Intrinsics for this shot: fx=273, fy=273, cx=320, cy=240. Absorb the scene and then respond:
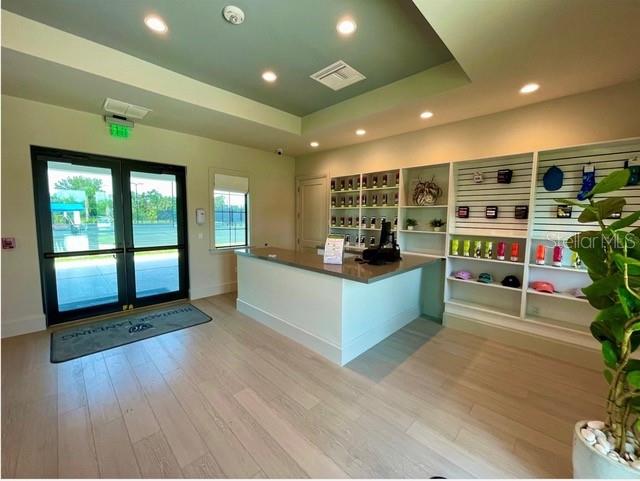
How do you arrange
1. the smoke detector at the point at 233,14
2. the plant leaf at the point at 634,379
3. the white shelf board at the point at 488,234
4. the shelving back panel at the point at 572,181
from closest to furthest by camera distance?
the plant leaf at the point at 634,379, the smoke detector at the point at 233,14, the shelving back panel at the point at 572,181, the white shelf board at the point at 488,234

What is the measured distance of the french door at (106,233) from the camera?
343cm

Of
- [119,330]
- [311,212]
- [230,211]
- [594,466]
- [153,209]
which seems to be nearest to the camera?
[594,466]

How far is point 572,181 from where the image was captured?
287cm

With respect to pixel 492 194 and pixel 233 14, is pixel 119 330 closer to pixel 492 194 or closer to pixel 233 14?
pixel 233 14

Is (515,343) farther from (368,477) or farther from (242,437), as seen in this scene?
(242,437)

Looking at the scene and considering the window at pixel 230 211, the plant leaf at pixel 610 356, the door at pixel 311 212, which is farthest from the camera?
the door at pixel 311 212

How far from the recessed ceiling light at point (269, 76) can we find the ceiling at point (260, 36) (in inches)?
2.4

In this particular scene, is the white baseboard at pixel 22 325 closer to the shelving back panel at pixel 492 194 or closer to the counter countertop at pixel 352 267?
the counter countertop at pixel 352 267

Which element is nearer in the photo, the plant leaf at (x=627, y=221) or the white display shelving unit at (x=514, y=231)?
the plant leaf at (x=627, y=221)

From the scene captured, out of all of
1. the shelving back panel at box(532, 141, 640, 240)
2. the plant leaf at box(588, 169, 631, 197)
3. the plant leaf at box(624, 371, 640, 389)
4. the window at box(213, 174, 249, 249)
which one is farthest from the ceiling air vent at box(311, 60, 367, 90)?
the plant leaf at box(624, 371, 640, 389)

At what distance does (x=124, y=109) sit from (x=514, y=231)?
4.88 m

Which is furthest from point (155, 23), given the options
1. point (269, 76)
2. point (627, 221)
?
point (627, 221)

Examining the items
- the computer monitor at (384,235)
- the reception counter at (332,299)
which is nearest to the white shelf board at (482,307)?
the reception counter at (332,299)

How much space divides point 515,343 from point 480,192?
6.02 ft
